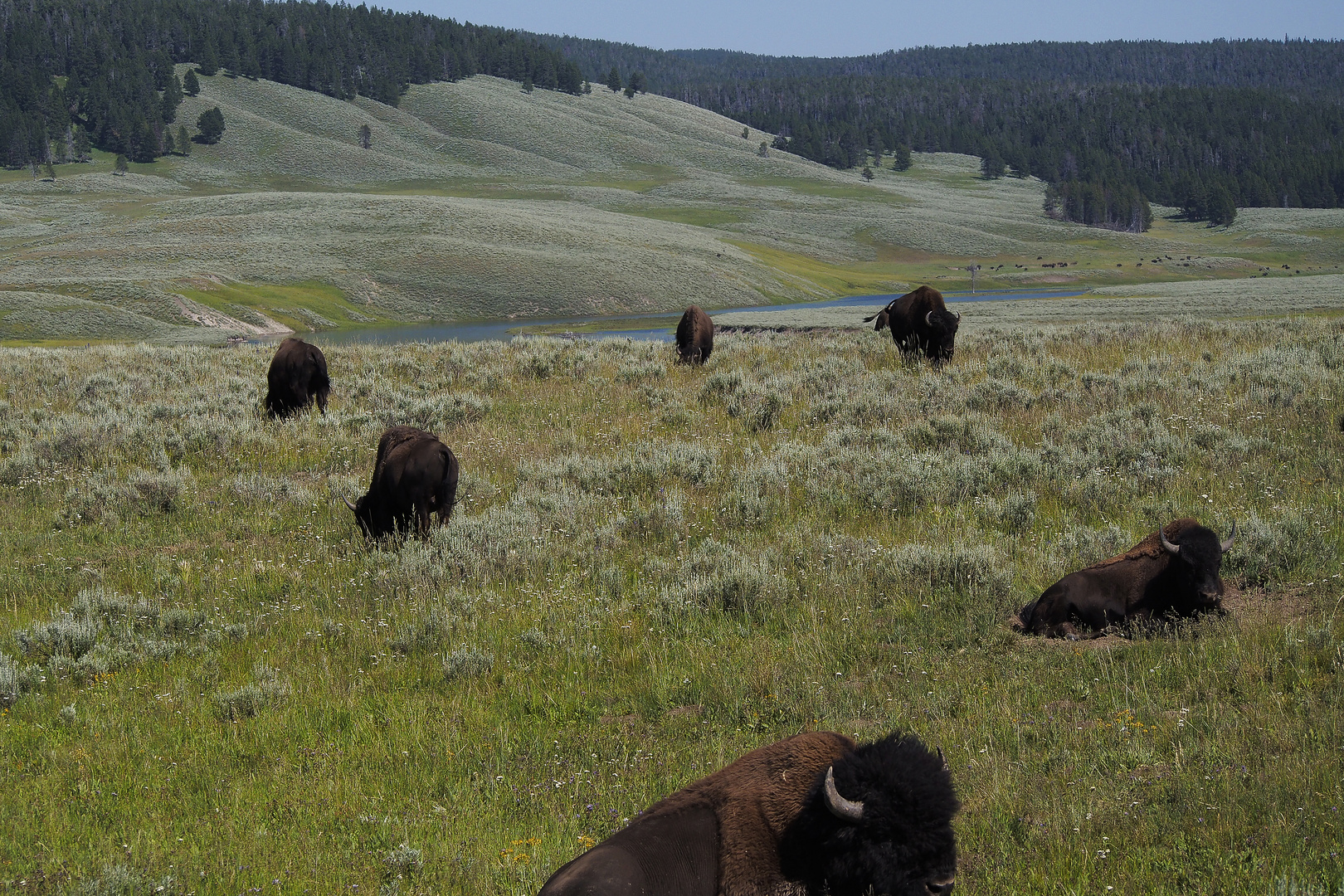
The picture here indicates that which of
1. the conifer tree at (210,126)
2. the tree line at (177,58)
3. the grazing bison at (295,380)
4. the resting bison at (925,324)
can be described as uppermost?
the tree line at (177,58)

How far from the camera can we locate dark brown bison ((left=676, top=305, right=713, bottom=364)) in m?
20.1

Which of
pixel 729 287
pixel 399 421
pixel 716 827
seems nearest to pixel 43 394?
pixel 399 421

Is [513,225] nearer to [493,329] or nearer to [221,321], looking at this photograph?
[493,329]

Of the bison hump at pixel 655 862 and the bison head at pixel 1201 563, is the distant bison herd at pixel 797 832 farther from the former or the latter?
the bison head at pixel 1201 563

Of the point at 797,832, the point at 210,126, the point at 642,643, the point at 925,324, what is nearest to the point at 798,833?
the point at 797,832

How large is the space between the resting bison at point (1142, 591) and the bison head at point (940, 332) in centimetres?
1121

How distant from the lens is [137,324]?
43188mm

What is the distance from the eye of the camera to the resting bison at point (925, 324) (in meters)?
17.2

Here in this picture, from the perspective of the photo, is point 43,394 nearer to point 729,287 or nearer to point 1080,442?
point 1080,442

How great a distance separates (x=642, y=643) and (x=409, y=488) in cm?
335

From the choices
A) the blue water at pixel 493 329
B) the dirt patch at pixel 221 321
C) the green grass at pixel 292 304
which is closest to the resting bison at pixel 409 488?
the blue water at pixel 493 329

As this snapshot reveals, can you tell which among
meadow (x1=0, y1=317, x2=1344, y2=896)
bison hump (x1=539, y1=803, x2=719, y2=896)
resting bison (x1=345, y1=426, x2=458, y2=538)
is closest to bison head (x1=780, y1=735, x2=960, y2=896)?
bison hump (x1=539, y1=803, x2=719, y2=896)

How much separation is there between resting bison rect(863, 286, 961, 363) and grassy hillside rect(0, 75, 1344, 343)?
118 ft

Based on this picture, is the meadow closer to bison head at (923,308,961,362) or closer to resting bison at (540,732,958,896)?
resting bison at (540,732,958,896)
